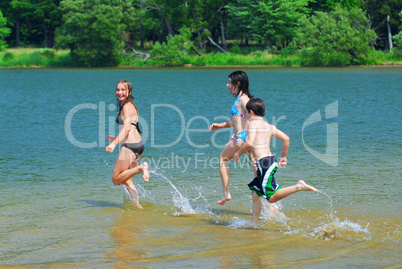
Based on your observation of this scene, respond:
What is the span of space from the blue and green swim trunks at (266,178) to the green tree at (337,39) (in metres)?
58.3

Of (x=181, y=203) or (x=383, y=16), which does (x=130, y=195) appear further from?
(x=383, y=16)

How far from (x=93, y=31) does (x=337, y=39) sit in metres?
30.3

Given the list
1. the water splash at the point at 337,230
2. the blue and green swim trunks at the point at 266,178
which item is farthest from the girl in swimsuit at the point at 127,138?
the water splash at the point at 337,230

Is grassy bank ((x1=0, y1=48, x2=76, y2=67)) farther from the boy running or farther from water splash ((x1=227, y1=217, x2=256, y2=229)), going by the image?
the boy running

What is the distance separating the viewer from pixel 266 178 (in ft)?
26.1

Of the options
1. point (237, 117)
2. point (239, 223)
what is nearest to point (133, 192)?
point (239, 223)

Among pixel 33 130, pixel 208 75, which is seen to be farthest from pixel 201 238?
pixel 208 75

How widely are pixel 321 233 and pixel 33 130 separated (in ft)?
52.9

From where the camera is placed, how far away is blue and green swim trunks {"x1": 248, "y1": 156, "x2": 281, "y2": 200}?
796cm

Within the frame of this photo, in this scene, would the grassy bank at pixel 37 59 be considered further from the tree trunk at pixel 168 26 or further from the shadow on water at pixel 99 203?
the shadow on water at pixel 99 203

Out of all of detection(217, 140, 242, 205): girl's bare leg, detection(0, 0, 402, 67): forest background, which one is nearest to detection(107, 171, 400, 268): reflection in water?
detection(217, 140, 242, 205): girl's bare leg

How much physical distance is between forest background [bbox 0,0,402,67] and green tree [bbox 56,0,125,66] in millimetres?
127

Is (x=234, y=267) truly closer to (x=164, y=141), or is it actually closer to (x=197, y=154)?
(x=197, y=154)

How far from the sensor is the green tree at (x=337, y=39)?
63969 millimetres
